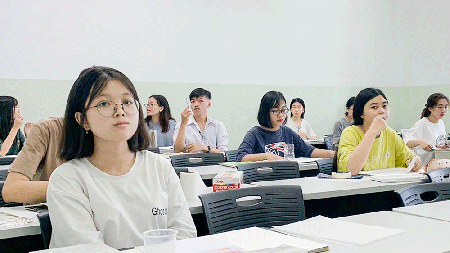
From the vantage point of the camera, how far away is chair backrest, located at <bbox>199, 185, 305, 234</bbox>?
174 cm

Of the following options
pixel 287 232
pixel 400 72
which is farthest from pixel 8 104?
pixel 400 72

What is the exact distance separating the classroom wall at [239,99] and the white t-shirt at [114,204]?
12.5 feet

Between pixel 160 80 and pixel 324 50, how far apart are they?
10.1 feet

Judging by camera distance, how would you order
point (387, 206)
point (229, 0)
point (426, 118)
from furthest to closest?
point (229, 0)
point (426, 118)
point (387, 206)

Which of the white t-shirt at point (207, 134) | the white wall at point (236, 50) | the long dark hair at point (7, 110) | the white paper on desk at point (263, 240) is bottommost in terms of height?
the white paper on desk at point (263, 240)

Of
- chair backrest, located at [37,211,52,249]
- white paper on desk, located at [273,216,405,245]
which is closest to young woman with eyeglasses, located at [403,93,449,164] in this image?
white paper on desk, located at [273,216,405,245]

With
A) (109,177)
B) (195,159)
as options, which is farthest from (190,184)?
(195,159)

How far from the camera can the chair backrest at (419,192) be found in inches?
75.2

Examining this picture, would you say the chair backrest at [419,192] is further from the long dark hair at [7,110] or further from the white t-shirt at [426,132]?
the long dark hair at [7,110]

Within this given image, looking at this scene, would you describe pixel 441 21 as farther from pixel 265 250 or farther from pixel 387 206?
pixel 265 250

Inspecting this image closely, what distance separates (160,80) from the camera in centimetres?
656

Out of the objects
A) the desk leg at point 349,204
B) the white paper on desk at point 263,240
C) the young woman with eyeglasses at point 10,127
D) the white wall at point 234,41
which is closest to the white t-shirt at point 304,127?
the white wall at point 234,41

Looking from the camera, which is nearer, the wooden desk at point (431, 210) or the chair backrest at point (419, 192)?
the wooden desk at point (431, 210)

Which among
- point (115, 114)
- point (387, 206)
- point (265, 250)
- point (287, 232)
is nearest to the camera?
point (265, 250)
